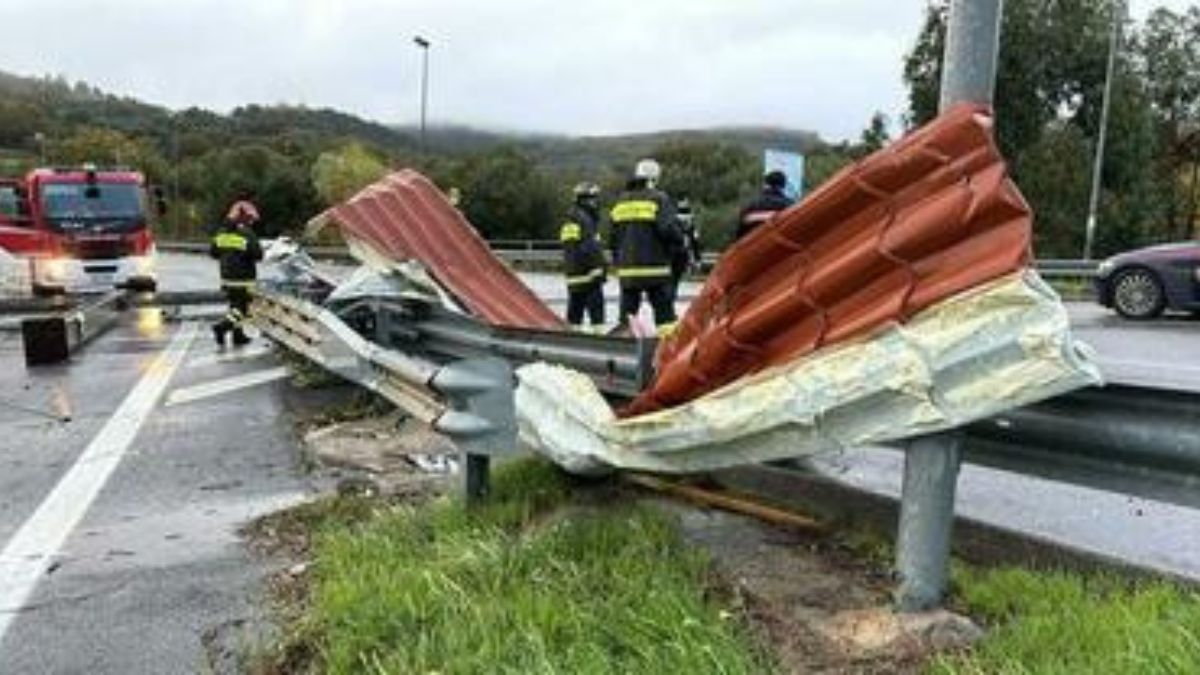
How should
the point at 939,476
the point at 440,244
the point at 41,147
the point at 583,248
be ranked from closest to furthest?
the point at 939,476
the point at 440,244
the point at 583,248
the point at 41,147

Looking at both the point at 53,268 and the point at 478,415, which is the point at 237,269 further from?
the point at 478,415

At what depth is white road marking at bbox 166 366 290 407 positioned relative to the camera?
12062 millimetres

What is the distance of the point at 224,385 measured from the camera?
1292cm

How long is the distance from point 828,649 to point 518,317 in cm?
740

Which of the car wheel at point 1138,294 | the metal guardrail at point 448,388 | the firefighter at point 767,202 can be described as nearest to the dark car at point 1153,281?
the car wheel at point 1138,294

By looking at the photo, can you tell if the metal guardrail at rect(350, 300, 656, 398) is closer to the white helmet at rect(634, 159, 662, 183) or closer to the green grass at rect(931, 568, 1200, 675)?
the green grass at rect(931, 568, 1200, 675)

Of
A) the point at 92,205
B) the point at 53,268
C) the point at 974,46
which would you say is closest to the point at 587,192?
the point at 974,46

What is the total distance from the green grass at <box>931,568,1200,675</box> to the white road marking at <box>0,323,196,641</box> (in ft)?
10.8

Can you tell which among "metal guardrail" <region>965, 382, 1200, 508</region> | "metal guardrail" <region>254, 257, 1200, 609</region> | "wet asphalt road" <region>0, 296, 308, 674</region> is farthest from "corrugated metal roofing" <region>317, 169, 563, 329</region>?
"metal guardrail" <region>965, 382, 1200, 508</region>

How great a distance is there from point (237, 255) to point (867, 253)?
14.4 m

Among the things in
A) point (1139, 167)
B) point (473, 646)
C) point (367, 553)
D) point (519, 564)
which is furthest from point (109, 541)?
point (1139, 167)

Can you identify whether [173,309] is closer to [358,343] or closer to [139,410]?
[139,410]

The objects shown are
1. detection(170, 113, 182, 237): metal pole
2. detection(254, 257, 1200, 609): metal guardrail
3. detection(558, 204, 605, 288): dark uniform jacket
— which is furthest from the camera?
detection(170, 113, 182, 237): metal pole

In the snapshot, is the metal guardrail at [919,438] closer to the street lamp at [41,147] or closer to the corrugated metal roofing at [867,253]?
the corrugated metal roofing at [867,253]
